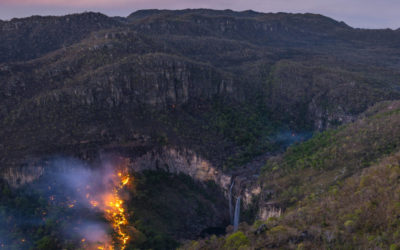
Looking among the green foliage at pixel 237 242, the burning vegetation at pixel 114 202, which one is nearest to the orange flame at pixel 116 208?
the burning vegetation at pixel 114 202

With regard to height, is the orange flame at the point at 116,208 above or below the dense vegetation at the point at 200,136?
below

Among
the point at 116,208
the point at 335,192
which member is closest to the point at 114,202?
the point at 116,208

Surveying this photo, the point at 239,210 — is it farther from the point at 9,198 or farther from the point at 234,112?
the point at 9,198

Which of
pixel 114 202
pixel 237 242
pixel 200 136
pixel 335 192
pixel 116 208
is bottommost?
pixel 116 208

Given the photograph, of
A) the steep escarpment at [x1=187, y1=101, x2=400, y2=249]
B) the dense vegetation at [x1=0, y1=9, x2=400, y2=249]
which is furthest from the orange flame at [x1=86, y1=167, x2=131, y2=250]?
the steep escarpment at [x1=187, y1=101, x2=400, y2=249]

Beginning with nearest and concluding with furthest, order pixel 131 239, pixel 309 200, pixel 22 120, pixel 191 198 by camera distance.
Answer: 1. pixel 309 200
2. pixel 131 239
3. pixel 22 120
4. pixel 191 198

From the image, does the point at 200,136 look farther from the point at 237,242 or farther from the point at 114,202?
the point at 237,242

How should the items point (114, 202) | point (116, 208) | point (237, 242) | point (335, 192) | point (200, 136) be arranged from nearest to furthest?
point (237, 242) < point (335, 192) < point (116, 208) < point (114, 202) < point (200, 136)

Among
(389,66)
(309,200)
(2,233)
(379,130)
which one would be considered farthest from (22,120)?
(389,66)

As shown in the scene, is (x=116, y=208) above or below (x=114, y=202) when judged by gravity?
below

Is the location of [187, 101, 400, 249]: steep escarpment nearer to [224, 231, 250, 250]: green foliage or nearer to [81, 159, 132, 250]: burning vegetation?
[224, 231, 250, 250]: green foliage

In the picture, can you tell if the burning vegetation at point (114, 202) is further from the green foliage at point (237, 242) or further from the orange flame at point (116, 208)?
the green foliage at point (237, 242)
